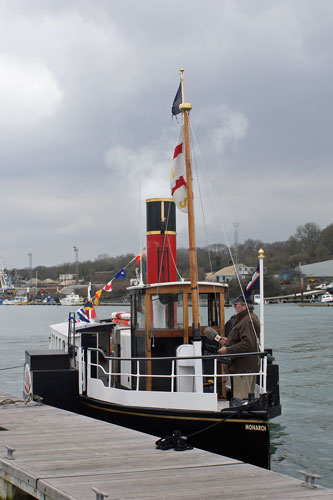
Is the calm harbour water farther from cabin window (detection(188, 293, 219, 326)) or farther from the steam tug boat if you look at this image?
cabin window (detection(188, 293, 219, 326))

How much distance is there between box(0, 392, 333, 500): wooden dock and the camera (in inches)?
264

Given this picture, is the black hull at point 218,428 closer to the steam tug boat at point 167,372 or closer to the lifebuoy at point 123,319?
the steam tug boat at point 167,372

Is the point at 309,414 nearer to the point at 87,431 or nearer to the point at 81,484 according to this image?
the point at 87,431

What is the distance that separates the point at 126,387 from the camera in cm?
→ 1357

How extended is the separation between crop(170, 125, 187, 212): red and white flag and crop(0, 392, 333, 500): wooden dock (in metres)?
4.13

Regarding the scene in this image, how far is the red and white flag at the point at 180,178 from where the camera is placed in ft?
38.7

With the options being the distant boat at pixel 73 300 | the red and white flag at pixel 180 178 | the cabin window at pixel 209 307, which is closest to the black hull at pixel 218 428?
the cabin window at pixel 209 307

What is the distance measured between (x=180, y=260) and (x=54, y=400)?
184 inches

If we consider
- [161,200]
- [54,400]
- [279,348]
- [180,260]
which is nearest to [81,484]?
[54,400]

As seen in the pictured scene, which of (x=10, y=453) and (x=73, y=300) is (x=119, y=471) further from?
(x=73, y=300)

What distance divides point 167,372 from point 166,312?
1134 millimetres

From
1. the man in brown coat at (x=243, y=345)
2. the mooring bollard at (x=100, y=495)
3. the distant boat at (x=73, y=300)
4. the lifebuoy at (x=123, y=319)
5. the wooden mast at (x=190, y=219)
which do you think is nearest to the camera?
the mooring bollard at (x=100, y=495)

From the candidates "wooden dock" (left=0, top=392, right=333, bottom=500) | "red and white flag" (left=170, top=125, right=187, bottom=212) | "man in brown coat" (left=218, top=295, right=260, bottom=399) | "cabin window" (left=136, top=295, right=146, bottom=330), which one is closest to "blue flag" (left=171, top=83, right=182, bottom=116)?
"red and white flag" (left=170, top=125, right=187, bottom=212)

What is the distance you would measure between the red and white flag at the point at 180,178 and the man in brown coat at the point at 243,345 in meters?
2.13
